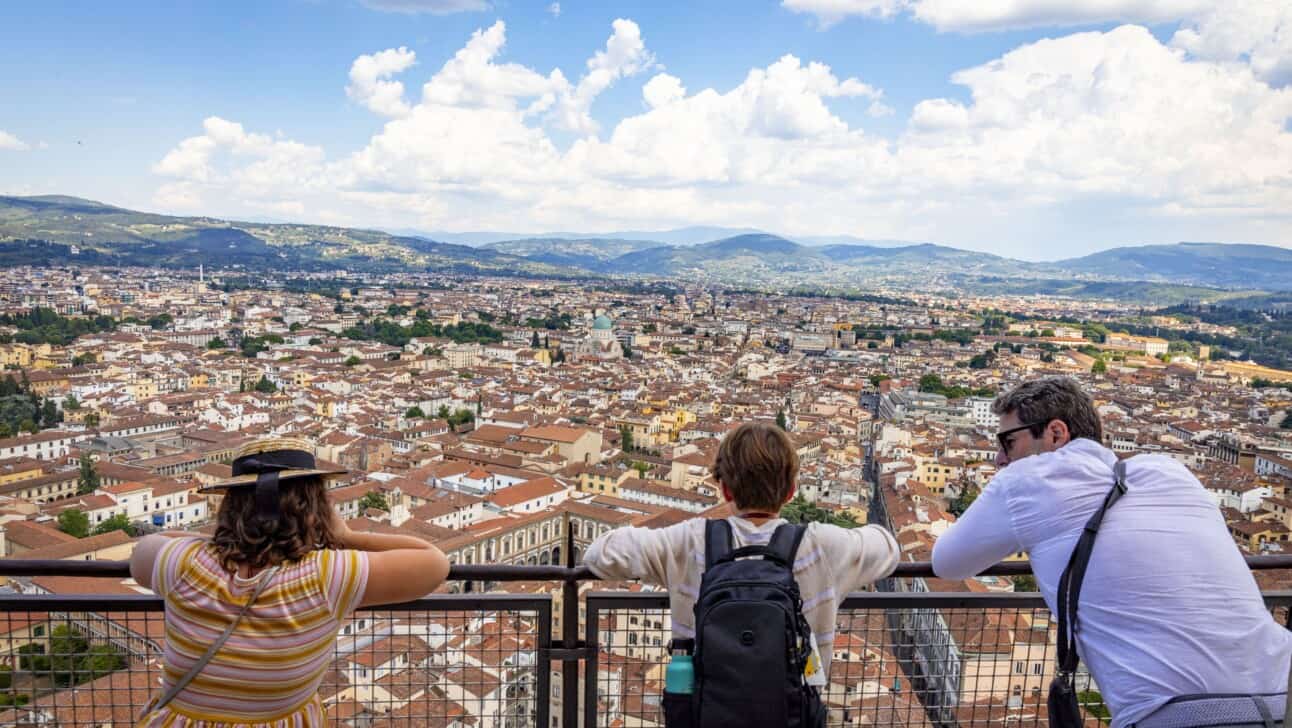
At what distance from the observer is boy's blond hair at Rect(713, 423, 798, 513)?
125 cm

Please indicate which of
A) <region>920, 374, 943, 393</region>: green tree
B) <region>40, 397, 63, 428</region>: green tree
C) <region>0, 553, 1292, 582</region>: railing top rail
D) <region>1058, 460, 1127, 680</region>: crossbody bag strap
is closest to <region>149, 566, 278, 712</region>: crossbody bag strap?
<region>0, 553, 1292, 582</region>: railing top rail

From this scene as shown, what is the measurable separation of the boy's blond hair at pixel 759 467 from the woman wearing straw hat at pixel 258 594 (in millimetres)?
442

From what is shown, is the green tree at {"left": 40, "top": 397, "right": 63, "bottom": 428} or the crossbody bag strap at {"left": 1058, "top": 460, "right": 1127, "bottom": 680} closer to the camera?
the crossbody bag strap at {"left": 1058, "top": 460, "right": 1127, "bottom": 680}

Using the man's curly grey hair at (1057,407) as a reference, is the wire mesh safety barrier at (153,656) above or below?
below

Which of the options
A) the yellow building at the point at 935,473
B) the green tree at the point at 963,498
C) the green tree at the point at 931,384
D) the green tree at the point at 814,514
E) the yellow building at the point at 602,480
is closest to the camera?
the green tree at the point at 814,514

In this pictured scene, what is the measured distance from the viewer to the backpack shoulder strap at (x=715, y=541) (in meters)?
1.22

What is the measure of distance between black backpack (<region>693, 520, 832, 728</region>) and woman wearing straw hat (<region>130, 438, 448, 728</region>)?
15.5 inches

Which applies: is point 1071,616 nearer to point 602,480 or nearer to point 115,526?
point 115,526

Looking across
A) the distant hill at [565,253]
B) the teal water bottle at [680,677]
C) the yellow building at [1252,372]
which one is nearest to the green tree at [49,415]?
the teal water bottle at [680,677]

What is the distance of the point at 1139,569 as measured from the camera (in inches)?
47.4

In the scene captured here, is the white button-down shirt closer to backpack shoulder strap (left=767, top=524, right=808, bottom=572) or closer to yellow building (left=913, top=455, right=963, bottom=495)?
backpack shoulder strap (left=767, top=524, right=808, bottom=572)

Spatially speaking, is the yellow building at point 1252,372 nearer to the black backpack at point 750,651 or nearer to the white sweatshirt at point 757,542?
the white sweatshirt at point 757,542

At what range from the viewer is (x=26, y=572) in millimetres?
1527

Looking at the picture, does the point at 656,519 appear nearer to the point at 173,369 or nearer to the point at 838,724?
the point at 838,724
